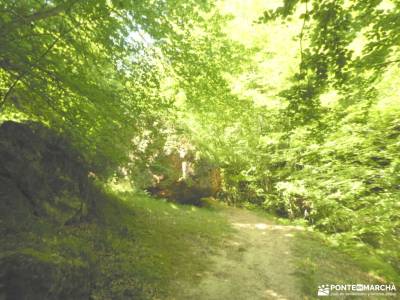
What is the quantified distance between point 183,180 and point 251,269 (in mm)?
7835

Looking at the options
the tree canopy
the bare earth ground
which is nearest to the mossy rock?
the bare earth ground

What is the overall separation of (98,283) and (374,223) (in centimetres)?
739

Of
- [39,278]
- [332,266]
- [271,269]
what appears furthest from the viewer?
[332,266]

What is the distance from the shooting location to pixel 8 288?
4.68 metres

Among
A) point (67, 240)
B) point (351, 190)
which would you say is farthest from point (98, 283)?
point (351, 190)

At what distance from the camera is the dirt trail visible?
7.75 metres

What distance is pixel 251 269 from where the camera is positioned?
939cm

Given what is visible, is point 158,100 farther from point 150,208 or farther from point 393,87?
point 150,208

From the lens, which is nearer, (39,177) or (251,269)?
(39,177)

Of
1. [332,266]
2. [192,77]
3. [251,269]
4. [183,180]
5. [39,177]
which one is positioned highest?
[192,77]

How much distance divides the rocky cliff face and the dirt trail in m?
3.67

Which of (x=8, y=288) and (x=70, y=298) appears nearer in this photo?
(x=8, y=288)

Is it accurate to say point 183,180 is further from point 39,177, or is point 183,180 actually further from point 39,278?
point 39,278

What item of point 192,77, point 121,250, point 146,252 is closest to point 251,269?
point 146,252
